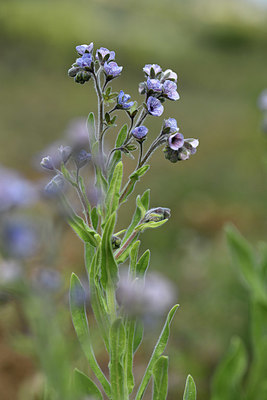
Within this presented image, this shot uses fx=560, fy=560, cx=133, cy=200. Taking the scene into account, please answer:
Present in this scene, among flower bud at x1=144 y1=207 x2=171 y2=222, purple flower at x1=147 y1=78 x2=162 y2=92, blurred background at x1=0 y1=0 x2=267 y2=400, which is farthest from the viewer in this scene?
blurred background at x1=0 y1=0 x2=267 y2=400

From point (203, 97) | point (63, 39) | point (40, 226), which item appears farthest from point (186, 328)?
point (63, 39)

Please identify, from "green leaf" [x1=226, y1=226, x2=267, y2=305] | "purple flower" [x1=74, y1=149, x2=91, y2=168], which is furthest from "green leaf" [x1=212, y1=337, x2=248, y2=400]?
"purple flower" [x1=74, y1=149, x2=91, y2=168]

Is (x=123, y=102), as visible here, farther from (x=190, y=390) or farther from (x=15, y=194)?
(x=190, y=390)

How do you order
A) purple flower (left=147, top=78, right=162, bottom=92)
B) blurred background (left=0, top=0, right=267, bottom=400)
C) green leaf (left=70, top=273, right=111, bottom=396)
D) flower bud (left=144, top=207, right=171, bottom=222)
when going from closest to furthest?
Result: purple flower (left=147, top=78, right=162, bottom=92), flower bud (left=144, top=207, right=171, bottom=222), green leaf (left=70, top=273, right=111, bottom=396), blurred background (left=0, top=0, right=267, bottom=400)

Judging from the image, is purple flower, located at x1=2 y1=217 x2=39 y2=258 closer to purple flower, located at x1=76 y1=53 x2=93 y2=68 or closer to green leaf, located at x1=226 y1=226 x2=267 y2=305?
purple flower, located at x1=76 y1=53 x2=93 y2=68

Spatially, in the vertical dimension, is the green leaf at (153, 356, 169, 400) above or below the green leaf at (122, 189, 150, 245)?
below

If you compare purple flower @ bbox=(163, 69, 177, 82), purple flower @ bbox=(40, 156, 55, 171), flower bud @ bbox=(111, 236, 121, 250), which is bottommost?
flower bud @ bbox=(111, 236, 121, 250)

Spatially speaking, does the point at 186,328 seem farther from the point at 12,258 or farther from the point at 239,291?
the point at 12,258

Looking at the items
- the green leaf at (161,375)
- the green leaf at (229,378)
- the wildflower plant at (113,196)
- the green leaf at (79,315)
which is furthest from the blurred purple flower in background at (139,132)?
the green leaf at (229,378)

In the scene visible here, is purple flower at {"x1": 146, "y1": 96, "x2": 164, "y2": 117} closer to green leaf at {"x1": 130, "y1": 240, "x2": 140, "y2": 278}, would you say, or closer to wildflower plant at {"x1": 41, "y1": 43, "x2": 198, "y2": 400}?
wildflower plant at {"x1": 41, "y1": 43, "x2": 198, "y2": 400}

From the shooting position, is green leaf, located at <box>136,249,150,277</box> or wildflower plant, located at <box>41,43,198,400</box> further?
green leaf, located at <box>136,249,150,277</box>
